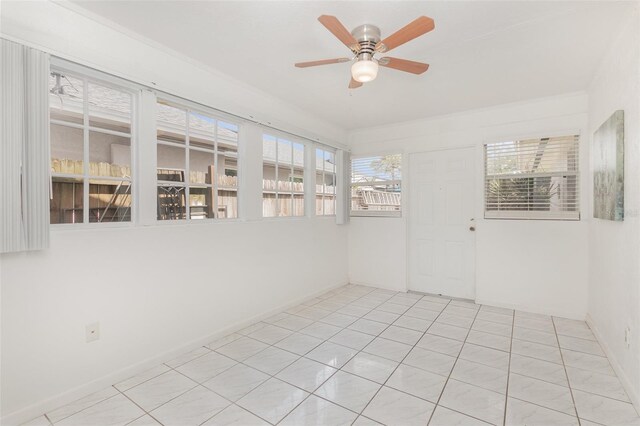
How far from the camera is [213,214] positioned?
9.64 feet

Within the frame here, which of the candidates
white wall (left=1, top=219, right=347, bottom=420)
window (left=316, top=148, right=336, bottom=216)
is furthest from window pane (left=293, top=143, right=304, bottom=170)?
white wall (left=1, top=219, right=347, bottom=420)

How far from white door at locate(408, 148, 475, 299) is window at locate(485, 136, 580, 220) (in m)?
0.27

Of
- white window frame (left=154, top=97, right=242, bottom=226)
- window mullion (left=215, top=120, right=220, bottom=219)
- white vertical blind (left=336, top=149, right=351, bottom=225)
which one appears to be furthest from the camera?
white vertical blind (left=336, top=149, right=351, bottom=225)

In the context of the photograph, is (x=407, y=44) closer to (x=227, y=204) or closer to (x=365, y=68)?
(x=365, y=68)

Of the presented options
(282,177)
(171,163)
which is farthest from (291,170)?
(171,163)

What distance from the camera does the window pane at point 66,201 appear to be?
1.95 m

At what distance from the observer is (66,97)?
6.64 feet

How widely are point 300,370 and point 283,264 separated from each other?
1497 millimetres

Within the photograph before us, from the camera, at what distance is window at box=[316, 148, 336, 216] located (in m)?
4.42

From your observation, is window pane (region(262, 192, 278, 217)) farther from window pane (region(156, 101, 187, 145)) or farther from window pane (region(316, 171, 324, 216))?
window pane (region(156, 101, 187, 145))

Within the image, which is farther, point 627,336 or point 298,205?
point 298,205

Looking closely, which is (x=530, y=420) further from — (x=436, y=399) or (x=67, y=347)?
(x=67, y=347)

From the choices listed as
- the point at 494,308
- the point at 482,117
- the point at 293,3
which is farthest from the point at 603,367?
the point at 293,3

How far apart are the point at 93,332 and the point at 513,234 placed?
168 inches
